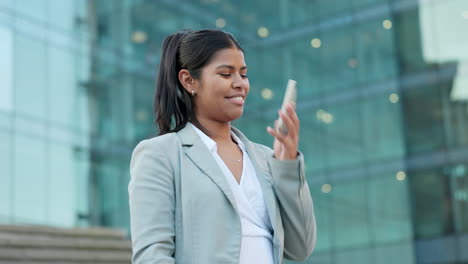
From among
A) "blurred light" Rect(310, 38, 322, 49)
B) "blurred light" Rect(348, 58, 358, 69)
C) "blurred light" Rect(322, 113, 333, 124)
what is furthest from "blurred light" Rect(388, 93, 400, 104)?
"blurred light" Rect(310, 38, 322, 49)

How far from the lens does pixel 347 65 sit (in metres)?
16.7

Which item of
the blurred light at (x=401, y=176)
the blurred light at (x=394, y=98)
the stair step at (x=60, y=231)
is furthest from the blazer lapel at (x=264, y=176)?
the blurred light at (x=394, y=98)

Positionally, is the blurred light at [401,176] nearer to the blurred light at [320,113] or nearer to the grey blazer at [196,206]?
the blurred light at [320,113]

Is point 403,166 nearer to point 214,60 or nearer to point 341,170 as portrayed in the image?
point 341,170

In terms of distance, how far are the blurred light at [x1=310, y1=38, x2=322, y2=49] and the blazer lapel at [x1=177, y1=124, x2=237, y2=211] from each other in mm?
14536

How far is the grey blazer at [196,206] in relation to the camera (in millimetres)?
2500

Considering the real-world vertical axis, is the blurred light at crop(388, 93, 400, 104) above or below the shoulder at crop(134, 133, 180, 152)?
above

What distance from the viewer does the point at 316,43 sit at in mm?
17172

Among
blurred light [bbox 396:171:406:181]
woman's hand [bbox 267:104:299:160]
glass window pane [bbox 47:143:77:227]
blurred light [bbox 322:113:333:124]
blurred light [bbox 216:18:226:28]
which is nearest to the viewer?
woman's hand [bbox 267:104:299:160]

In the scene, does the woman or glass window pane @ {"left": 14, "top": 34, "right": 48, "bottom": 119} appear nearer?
the woman

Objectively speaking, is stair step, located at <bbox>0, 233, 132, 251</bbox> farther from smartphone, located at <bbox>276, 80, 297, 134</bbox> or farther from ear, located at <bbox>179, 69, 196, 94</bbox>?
smartphone, located at <bbox>276, 80, 297, 134</bbox>

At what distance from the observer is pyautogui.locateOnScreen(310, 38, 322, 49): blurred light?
1709 cm

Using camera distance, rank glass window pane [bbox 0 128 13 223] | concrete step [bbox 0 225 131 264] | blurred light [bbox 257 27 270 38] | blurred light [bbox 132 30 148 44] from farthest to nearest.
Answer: blurred light [bbox 132 30 148 44] → blurred light [bbox 257 27 270 38] → glass window pane [bbox 0 128 13 223] → concrete step [bbox 0 225 131 264]

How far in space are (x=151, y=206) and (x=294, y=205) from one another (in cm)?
48
